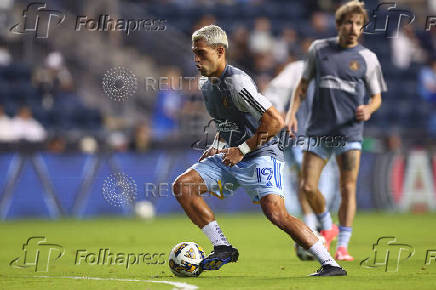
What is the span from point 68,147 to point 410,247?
8.54 meters

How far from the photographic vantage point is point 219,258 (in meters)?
7.57

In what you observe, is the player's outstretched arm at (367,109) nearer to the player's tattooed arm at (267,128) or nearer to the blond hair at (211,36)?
the player's tattooed arm at (267,128)

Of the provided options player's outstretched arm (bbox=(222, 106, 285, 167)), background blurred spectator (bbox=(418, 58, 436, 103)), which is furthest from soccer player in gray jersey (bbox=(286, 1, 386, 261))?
background blurred spectator (bbox=(418, 58, 436, 103))

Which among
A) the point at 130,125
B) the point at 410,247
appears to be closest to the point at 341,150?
the point at 410,247

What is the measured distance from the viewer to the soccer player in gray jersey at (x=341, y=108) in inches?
367

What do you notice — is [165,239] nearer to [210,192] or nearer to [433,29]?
[210,192]

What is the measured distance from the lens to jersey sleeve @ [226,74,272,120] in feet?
23.6

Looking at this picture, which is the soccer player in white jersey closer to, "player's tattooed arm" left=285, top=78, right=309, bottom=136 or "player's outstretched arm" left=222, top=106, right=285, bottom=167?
"player's tattooed arm" left=285, top=78, right=309, bottom=136

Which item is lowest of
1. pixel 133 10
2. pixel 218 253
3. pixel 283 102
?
pixel 218 253

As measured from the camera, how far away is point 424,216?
16812mm

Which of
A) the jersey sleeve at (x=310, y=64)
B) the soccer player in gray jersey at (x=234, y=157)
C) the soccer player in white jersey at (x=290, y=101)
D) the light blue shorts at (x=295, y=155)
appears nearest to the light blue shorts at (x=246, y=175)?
the soccer player in gray jersey at (x=234, y=157)

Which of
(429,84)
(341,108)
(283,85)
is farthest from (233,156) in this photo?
(429,84)

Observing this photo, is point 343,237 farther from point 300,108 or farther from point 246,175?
point 300,108

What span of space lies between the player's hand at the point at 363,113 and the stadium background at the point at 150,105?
16.9 ft
